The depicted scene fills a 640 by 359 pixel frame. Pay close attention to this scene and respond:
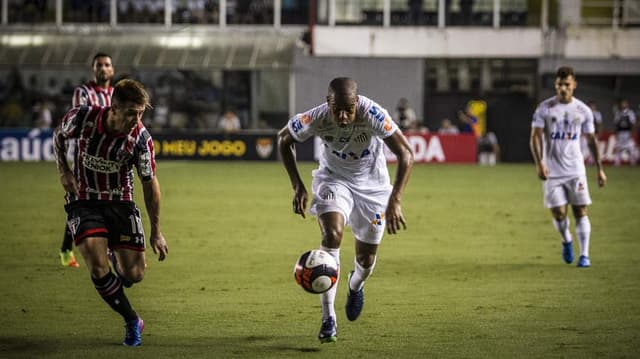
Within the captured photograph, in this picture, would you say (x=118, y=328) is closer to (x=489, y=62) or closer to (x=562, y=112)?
(x=562, y=112)

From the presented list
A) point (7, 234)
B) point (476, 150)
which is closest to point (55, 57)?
point (476, 150)

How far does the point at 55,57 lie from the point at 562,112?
3216cm

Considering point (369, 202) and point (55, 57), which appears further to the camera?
point (55, 57)

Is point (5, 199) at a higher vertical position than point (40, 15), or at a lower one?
lower

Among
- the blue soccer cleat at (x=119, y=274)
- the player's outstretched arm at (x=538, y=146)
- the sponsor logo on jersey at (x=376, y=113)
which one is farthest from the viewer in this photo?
the player's outstretched arm at (x=538, y=146)

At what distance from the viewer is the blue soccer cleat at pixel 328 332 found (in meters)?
8.57

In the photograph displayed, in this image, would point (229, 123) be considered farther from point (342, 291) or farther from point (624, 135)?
point (342, 291)

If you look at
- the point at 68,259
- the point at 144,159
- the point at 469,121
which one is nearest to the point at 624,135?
the point at 469,121

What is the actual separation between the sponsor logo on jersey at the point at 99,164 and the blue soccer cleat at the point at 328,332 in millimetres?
2000

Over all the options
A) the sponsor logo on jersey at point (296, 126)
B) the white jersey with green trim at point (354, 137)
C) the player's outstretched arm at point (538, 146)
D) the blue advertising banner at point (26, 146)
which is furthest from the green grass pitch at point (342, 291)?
the blue advertising banner at point (26, 146)

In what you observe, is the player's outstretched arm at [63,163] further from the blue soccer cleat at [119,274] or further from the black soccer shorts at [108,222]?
the blue soccer cleat at [119,274]

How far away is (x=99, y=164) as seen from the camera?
8.31 meters

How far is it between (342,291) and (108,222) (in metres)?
3.48

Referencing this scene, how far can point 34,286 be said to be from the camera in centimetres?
1139
